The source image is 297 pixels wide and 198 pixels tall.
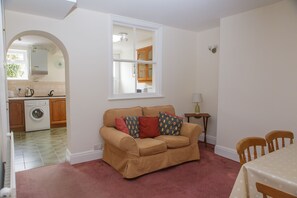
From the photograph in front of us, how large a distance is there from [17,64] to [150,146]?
540cm

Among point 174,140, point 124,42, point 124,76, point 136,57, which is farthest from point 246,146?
point 124,76

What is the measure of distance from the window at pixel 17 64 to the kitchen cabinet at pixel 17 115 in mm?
1109

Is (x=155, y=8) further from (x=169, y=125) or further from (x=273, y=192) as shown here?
(x=273, y=192)

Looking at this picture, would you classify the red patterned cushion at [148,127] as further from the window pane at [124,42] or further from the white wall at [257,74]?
the window pane at [124,42]

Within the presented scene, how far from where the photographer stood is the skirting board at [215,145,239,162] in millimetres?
3437

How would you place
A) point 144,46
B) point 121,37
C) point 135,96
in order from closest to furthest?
point 135,96, point 121,37, point 144,46

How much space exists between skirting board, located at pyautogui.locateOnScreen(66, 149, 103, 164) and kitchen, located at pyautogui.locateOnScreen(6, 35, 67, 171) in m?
1.26

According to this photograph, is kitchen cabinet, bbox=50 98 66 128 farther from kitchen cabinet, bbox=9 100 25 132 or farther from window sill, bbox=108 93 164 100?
window sill, bbox=108 93 164 100

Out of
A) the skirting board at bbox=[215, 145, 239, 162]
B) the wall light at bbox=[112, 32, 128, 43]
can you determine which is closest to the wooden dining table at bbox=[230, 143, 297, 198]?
the skirting board at bbox=[215, 145, 239, 162]

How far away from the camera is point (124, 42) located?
493 cm

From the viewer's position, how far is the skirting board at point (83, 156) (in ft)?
10.5

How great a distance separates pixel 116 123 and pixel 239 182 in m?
2.13

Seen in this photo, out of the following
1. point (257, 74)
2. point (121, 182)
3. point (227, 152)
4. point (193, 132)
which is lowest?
point (121, 182)

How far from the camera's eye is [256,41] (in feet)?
10.3
